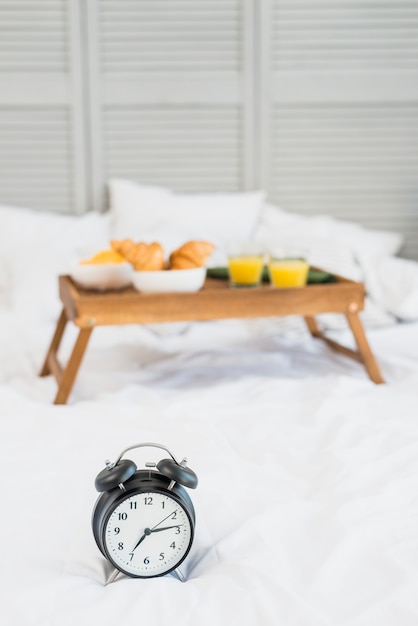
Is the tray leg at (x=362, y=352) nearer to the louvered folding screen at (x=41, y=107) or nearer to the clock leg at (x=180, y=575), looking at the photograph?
the clock leg at (x=180, y=575)

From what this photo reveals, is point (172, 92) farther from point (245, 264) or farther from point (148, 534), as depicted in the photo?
point (148, 534)

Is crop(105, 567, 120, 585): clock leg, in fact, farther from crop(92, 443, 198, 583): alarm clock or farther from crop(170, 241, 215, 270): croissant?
crop(170, 241, 215, 270): croissant

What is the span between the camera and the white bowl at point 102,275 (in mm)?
1997

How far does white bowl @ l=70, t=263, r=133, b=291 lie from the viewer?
200 centimetres

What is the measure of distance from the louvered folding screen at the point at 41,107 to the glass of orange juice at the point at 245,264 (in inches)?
53.6

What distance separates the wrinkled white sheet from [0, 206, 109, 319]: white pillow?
27 cm

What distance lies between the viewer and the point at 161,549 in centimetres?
100

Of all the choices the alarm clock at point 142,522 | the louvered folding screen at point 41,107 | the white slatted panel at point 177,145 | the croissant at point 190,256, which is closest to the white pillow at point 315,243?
the croissant at point 190,256

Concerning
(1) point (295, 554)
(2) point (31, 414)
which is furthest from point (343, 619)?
(2) point (31, 414)

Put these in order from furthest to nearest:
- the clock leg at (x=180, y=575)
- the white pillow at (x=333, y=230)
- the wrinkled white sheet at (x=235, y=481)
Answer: the white pillow at (x=333, y=230)
the clock leg at (x=180, y=575)
the wrinkled white sheet at (x=235, y=481)

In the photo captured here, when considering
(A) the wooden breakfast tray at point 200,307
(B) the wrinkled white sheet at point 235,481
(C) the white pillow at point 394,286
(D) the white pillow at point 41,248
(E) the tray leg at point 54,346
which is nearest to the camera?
(B) the wrinkled white sheet at point 235,481

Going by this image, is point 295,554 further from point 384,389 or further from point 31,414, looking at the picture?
point 384,389

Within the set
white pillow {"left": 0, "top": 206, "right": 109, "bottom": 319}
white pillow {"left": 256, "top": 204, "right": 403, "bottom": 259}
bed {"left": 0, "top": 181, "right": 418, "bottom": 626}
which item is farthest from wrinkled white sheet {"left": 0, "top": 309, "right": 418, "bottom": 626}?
white pillow {"left": 256, "top": 204, "right": 403, "bottom": 259}

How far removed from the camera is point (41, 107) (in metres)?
3.20
